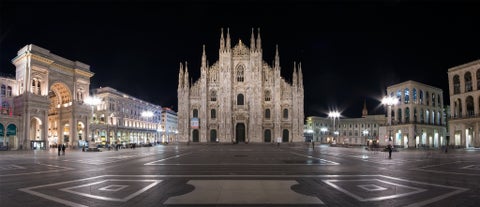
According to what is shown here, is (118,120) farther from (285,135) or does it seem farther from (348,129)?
(348,129)

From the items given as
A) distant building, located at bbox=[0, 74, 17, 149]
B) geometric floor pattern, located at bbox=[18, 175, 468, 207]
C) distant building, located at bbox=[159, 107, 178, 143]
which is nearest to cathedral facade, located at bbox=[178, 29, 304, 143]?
distant building, located at bbox=[0, 74, 17, 149]

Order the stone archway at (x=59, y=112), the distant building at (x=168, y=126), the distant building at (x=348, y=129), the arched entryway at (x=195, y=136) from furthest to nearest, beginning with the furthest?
1. the distant building at (x=168, y=126)
2. the distant building at (x=348, y=129)
3. the arched entryway at (x=195, y=136)
4. the stone archway at (x=59, y=112)

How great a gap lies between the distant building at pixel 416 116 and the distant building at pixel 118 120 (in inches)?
2180

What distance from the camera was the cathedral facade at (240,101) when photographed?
80688 mm

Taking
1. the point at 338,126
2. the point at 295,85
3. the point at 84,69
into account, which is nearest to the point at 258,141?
A: the point at 295,85

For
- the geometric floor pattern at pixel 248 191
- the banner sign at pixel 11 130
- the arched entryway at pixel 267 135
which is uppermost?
the banner sign at pixel 11 130

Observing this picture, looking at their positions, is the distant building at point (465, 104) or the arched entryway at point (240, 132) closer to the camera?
the distant building at point (465, 104)

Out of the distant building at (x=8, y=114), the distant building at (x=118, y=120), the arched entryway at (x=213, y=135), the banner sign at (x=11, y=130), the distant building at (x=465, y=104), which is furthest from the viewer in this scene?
the arched entryway at (x=213, y=135)

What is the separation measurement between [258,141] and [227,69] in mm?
20154

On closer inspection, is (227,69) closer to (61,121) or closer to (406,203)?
(61,121)

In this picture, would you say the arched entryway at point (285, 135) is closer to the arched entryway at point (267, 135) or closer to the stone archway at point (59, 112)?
the arched entryway at point (267, 135)

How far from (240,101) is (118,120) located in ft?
114

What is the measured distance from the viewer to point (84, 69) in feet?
216

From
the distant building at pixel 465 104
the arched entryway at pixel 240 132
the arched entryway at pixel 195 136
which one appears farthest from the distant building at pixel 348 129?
the distant building at pixel 465 104
